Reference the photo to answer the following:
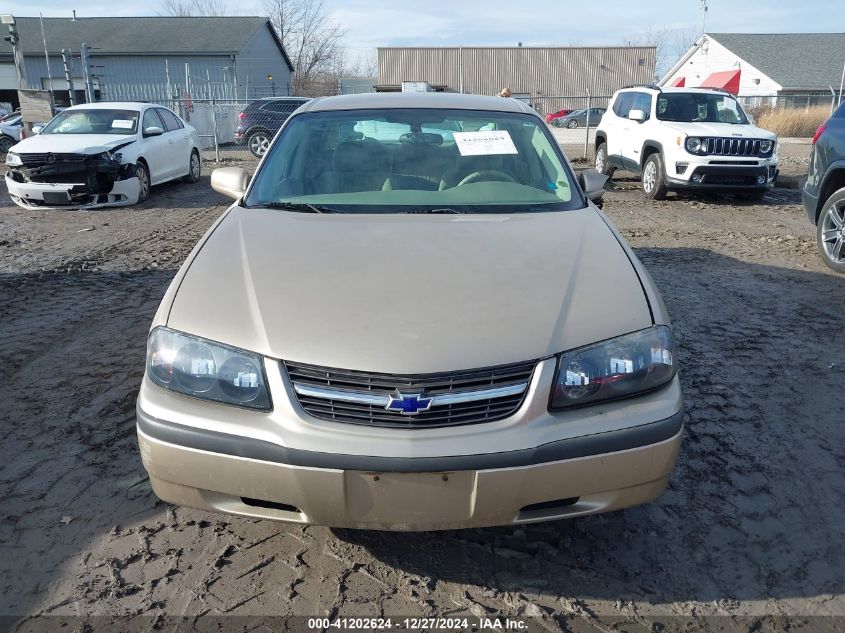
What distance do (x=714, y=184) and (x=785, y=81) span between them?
4058 cm

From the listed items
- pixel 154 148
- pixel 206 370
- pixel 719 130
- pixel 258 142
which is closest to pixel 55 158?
pixel 154 148

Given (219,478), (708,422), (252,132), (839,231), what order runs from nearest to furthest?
1. (219,478)
2. (708,422)
3. (839,231)
4. (252,132)

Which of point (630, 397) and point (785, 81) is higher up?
point (785, 81)

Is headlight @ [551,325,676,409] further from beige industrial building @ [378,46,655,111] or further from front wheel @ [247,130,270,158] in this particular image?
beige industrial building @ [378,46,655,111]

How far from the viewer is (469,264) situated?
2.59 meters

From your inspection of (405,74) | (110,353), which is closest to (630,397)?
(110,353)

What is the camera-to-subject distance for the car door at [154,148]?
36.1 ft

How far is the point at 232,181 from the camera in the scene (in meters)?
3.82

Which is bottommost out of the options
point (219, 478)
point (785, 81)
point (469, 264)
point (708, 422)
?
point (708, 422)

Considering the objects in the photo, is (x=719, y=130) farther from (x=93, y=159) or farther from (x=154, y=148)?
(x=93, y=159)

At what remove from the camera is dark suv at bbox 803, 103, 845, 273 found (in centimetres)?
620

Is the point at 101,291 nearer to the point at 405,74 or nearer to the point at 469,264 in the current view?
the point at 469,264

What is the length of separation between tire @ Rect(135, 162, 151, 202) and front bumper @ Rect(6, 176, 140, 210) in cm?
39

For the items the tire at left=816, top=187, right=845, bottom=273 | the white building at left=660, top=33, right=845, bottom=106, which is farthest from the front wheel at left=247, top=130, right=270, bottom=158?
the white building at left=660, top=33, right=845, bottom=106
